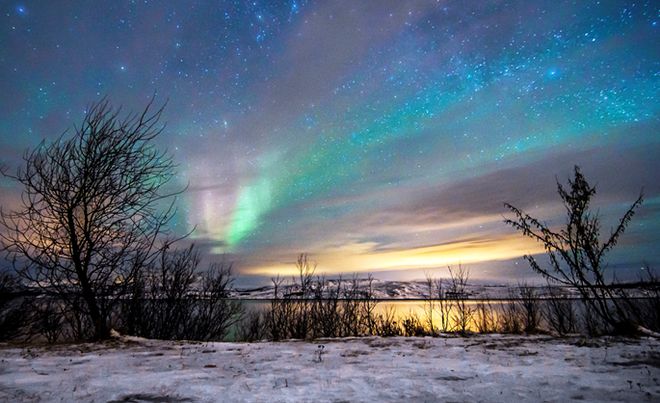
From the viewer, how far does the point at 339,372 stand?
3904 mm

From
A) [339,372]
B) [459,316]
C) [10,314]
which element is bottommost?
[459,316]

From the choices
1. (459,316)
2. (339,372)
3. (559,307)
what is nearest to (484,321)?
(559,307)

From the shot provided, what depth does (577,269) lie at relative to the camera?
7785 mm

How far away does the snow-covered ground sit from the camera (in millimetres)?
2992

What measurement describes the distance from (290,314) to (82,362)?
550 inches

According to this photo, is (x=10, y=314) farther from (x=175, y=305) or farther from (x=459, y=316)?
(x=459, y=316)

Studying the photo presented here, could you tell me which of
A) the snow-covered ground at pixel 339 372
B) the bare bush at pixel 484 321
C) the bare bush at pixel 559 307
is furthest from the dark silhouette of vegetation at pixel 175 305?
the bare bush at pixel 559 307

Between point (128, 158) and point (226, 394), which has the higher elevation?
point (128, 158)

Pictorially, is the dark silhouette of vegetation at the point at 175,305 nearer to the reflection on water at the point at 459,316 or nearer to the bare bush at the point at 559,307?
the reflection on water at the point at 459,316

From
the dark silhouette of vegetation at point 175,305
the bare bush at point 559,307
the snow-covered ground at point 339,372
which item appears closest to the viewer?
the snow-covered ground at point 339,372

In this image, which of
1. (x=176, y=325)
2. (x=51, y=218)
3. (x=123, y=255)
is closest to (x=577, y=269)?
(x=123, y=255)

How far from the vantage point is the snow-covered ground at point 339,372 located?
2.99 metres

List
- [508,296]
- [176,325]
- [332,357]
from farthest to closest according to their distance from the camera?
[508,296] < [176,325] < [332,357]

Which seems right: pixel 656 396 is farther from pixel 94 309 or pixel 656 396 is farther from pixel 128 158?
pixel 128 158
